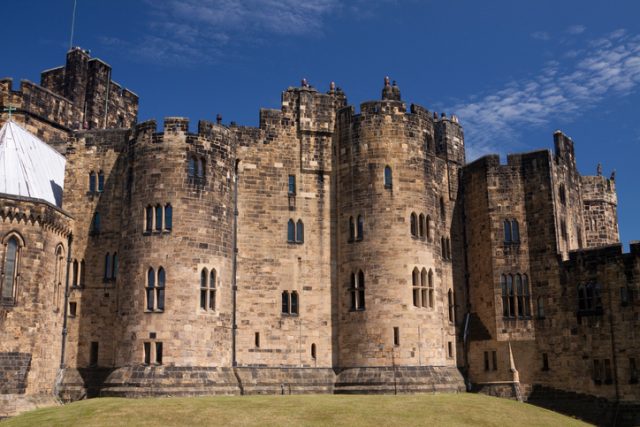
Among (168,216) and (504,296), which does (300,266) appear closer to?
(168,216)

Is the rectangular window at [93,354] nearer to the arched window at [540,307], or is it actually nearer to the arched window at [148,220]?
the arched window at [148,220]

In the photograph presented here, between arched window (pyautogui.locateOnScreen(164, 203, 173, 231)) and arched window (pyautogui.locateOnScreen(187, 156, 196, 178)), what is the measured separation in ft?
7.28

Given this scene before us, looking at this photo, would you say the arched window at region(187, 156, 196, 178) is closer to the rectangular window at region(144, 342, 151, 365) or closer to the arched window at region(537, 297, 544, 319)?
the rectangular window at region(144, 342, 151, 365)

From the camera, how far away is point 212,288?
42844mm

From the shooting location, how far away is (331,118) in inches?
1923

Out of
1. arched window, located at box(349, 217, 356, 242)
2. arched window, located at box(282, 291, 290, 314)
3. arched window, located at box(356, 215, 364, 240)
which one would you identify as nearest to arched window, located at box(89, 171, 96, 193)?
arched window, located at box(282, 291, 290, 314)

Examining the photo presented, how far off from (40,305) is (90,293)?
14.7 feet

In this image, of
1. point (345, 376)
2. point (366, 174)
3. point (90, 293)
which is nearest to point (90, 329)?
point (90, 293)

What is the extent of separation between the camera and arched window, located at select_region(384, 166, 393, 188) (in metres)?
46.1

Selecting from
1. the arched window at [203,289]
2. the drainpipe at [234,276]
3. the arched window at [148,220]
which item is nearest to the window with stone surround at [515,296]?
the drainpipe at [234,276]

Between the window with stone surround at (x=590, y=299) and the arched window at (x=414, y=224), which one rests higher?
the arched window at (x=414, y=224)

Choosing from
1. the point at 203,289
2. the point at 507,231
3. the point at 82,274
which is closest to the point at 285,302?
the point at 203,289

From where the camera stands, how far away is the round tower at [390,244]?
44.2 meters

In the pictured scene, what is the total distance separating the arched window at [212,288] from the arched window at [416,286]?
11.8 metres
